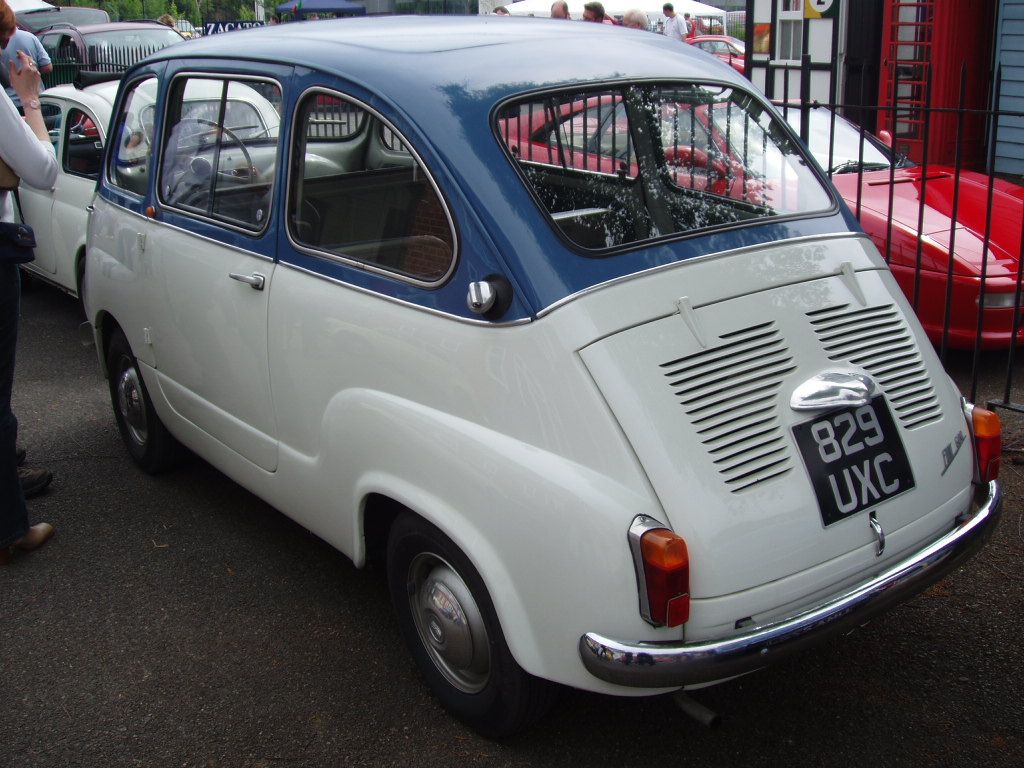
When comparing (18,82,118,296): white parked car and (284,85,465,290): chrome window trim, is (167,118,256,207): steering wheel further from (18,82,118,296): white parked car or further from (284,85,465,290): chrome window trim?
(18,82,118,296): white parked car

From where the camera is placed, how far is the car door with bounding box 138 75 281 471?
12.3 ft

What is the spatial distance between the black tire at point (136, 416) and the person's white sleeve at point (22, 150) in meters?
0.98

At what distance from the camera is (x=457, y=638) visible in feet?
10.2

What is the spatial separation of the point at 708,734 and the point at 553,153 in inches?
71.5

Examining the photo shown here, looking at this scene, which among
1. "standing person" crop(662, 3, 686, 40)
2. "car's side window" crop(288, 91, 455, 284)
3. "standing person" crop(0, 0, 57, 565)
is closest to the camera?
"car's side window" crop(288, 91, 455, 284)

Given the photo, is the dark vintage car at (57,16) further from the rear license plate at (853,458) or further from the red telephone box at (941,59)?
the rear license plate at (853,458)

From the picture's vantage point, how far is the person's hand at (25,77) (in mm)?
4238

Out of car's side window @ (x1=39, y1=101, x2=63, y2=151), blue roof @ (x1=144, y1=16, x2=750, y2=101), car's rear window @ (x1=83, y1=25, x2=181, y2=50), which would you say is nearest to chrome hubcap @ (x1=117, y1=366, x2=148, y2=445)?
blue roof @ (x1=144, y1=16, x2=750, y2=101)

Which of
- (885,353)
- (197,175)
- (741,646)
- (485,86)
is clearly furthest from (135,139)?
(741,646)

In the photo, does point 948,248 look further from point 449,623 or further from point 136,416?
point 136,416

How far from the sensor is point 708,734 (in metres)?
3.19

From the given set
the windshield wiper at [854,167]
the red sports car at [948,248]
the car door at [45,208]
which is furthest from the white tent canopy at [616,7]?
the red sports car at [948,248]

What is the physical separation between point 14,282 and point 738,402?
2924 mm

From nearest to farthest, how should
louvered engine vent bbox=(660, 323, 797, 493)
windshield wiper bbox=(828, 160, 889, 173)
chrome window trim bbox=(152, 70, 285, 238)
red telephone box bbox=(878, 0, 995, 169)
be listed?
louvered engine vent bbox=(660, 323, 797, 493) → chrome window trim bbox=(152, 70, 285, 238) → windshield wiper bbox=(828, 160, 889, 173) → red telephone box bbox=(878, 0, 995, 169)
